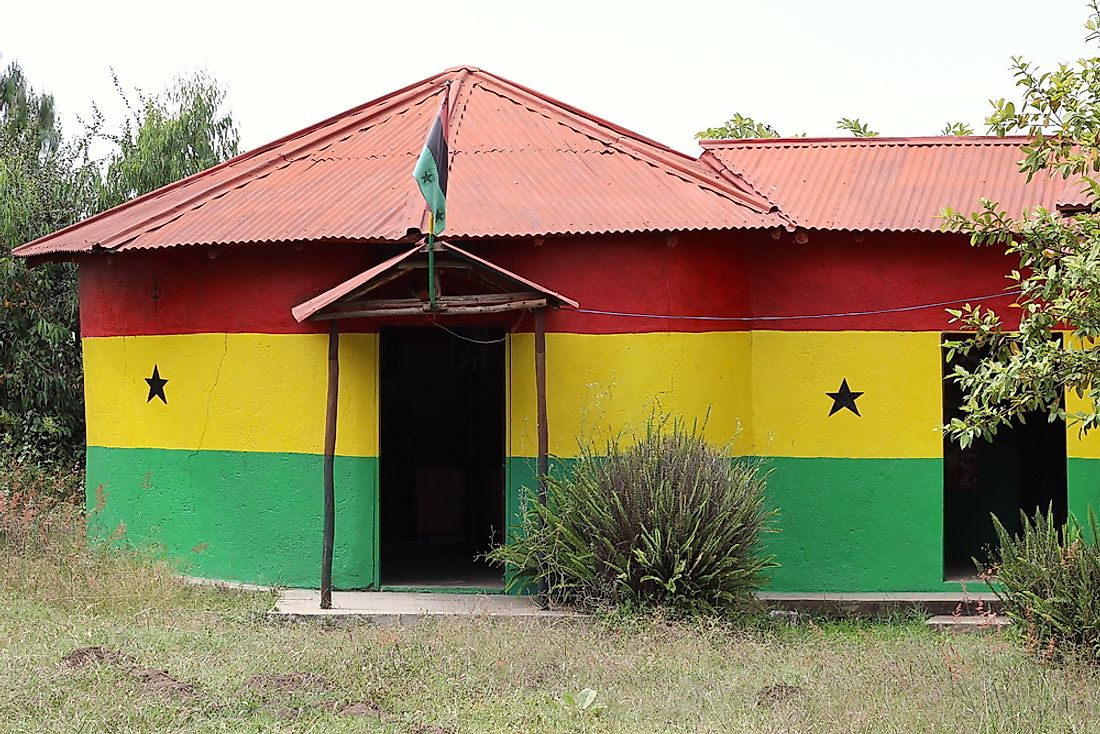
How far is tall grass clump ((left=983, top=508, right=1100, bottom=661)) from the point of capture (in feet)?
26.0

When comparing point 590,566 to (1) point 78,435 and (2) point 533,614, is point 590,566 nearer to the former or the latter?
(2) point 533,614

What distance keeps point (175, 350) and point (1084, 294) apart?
22.5 feet

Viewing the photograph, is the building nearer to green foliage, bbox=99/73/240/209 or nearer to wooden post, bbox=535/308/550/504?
wooden post, bbox=535/308/550/504

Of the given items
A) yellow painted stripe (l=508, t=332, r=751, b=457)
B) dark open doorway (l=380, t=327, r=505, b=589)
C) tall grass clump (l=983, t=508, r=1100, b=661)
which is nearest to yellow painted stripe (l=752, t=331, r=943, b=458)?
yellow painted stripe (l=508, t=332, r=751, b=457)

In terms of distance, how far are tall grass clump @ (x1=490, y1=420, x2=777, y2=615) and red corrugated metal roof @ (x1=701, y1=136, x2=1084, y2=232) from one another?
2.30 metres

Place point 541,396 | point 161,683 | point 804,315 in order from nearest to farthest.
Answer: point 161,683 → point 541,396 → point 804,315

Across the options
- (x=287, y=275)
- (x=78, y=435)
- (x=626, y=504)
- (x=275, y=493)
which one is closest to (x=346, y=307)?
(x=287, y=275)

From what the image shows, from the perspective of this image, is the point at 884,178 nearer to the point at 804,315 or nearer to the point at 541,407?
the point at 804,315

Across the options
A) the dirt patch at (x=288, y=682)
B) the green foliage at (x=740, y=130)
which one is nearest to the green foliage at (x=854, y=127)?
the green foliage at (x=740, y=130)

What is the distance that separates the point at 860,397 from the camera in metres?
10.6

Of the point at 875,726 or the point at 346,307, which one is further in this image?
the point at 346,307

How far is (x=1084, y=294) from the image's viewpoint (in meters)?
7.37

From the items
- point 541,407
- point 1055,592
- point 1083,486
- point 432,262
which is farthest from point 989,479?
point 432,262

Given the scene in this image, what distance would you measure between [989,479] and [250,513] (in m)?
6.95
